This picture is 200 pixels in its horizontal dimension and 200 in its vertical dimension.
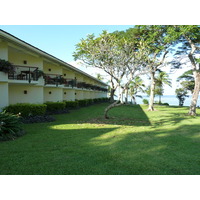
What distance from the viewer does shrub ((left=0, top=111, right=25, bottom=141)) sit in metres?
7.12

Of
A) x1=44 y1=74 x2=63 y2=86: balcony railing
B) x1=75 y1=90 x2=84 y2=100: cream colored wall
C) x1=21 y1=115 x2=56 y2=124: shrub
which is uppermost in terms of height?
x1=44 y1=74 x2=63 y2=86: balcony railing

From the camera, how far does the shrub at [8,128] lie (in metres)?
7.12

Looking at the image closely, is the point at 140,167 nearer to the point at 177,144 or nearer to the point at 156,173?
the point at 156,173

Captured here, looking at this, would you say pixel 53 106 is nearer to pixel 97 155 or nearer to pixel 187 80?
pixel 97 155

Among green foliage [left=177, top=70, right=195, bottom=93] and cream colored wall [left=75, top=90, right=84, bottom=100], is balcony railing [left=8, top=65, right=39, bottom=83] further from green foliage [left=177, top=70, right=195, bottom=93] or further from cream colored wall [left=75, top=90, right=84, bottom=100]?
green foliage [left=177, top=70, right=195, bottom=93]

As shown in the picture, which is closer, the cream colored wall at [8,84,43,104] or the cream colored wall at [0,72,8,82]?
the cream colored wall at [0,72,8,82]

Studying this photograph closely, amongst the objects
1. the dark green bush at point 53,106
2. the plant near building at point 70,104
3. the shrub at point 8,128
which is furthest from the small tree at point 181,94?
the shrub at point 8,128

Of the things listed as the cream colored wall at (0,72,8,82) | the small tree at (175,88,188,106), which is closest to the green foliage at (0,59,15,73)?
the cream colored wall at (0,72,8,82)

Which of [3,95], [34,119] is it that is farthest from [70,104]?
[3,95]

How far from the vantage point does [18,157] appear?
5.04 meters

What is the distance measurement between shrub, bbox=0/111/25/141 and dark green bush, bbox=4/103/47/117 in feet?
13.7

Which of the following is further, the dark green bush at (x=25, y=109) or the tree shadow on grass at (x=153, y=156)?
the dark green bush at (x=25, y=109)

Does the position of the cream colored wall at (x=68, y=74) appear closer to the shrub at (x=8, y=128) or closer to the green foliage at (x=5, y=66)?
the green foliage at (x=5, y=66)

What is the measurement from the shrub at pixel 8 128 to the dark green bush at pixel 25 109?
417cm
